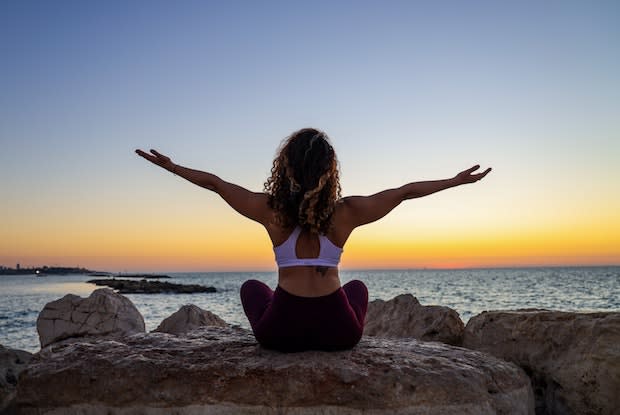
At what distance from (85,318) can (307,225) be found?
7.52m

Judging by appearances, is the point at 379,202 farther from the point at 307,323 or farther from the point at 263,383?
the point at 263,383

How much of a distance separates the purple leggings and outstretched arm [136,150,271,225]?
625 millimetres

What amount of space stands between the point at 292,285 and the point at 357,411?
3.44ft

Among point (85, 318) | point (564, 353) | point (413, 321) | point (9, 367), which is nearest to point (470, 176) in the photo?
point (564, 353)

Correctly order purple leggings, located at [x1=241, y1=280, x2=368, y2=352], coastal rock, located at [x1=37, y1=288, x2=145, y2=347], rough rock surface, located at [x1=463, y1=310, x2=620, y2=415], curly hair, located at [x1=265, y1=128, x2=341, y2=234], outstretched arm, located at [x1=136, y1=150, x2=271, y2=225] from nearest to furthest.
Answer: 1. curly hair, located at [x1=265, y1=128, x2=341, y2=234]
2. purple leggings, located at [x1=241, y1=280, x2=368, y2=352]
3. outstretched arm, located at [x1=136, y1=150, x2=271, y2=225]
4. rough rock surface, located at [x1=463, y1=310, x2=620, y2=415]
5. coastal rock, located at [x1=37, y1=288, x2=145, y2=347]

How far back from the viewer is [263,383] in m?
4.10

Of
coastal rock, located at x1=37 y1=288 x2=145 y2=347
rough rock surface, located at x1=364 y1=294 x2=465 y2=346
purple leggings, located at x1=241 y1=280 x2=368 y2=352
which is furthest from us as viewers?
coastal rock, located at x1=37 y1=288 x2=145 y2=347

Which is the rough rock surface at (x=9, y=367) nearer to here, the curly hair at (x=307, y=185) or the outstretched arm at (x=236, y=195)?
the outstretched arm at (x=236, y=195)

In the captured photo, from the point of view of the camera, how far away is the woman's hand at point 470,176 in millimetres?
4875

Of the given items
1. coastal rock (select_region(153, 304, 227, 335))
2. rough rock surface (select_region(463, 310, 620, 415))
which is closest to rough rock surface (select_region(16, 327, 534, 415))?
rough rock surface (select_region(463, 310, 620, 415))

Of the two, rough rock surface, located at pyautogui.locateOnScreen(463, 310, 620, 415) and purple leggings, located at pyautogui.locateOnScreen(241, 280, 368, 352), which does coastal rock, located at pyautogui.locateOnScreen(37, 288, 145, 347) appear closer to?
purple leggings, located at pyautogui.locateOnScreen(241, 280, 368, 352)

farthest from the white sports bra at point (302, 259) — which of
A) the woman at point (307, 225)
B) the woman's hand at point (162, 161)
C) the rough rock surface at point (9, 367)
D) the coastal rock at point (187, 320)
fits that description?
the coastal rock at point (187, 320)

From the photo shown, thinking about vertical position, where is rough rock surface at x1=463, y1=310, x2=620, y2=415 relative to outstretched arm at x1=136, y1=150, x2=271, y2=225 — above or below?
below

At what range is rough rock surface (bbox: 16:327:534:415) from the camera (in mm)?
4027
